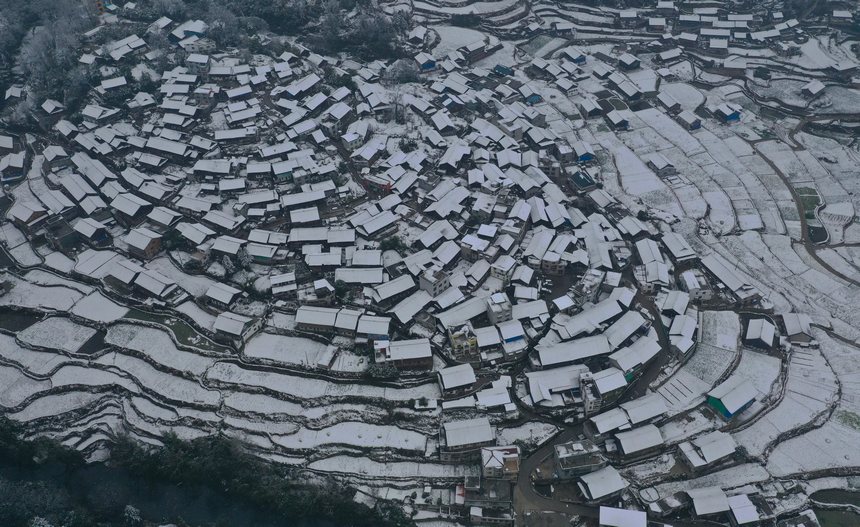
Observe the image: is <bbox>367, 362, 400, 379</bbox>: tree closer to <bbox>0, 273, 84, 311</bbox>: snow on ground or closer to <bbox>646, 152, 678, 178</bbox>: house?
<bbox>0, 273, 84, 311</bbox>: snow on ground

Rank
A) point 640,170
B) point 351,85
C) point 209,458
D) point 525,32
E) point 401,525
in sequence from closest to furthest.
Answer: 1. point 401,525
2. point 209,458
3. point 640,170
4. point 351,85
5. point 525,32

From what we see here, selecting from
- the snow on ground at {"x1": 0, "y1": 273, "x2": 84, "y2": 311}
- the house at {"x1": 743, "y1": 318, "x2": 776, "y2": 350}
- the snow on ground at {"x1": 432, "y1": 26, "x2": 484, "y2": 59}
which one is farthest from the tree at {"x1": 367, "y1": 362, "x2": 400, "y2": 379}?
the snow on ground at {"x1": 432, "y1": 26, "x2": 484, "y2": 59}

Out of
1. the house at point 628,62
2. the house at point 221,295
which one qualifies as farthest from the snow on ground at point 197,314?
the house at point 628,62

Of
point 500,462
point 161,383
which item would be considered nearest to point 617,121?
point 500,462

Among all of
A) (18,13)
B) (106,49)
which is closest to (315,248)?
(106,49)

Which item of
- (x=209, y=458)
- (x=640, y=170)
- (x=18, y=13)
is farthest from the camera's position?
(x=18, y=13)

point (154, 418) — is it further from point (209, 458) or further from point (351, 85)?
point (351, 85)

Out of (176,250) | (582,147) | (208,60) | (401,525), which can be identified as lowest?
(401,525)

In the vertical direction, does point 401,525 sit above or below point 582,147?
below

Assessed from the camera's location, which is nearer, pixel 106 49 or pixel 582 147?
pixel 582 147
